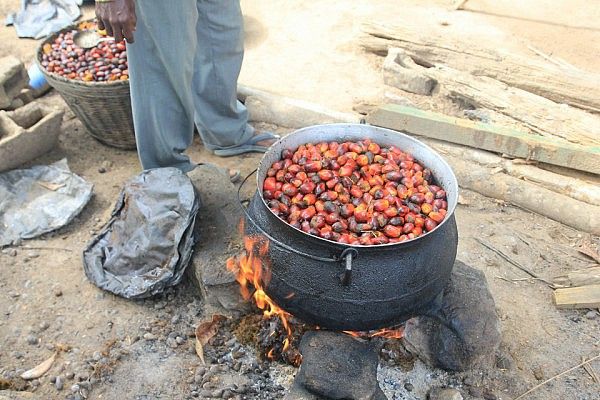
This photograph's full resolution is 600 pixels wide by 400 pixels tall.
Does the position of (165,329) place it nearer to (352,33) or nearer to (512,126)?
(512,126)

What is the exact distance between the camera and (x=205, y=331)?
2920mm

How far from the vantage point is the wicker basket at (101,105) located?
3.92 meters

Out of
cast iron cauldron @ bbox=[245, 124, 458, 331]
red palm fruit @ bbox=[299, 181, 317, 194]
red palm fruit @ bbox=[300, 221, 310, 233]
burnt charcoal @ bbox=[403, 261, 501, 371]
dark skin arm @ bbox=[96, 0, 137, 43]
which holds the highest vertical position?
dark skin arm @ bbox=[96, 0, 137, 43]

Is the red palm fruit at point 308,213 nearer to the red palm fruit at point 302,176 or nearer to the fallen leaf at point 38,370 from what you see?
the red palm fruit at point 302,176

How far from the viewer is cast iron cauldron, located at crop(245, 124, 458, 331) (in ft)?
7.38

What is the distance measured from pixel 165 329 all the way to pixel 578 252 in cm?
264

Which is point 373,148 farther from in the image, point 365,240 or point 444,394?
point 444,394

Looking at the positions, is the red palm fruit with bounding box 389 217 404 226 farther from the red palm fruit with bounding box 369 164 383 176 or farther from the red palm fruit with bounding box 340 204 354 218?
the red palm fruit with bounding box 369 164 383 176

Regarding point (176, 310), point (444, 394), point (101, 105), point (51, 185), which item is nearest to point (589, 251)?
point (444, 394)

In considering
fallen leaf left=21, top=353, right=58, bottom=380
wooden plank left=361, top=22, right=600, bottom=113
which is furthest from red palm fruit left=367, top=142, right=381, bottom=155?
wooden plank left=361, top=22, right=600, bottom=113

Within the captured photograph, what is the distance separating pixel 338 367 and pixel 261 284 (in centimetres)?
51

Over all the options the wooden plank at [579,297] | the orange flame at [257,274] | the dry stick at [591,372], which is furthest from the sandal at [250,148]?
the dry stick at [591,372]

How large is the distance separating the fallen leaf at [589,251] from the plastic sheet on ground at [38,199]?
10.8 feet

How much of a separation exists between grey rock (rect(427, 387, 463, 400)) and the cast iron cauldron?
436 millimetres
